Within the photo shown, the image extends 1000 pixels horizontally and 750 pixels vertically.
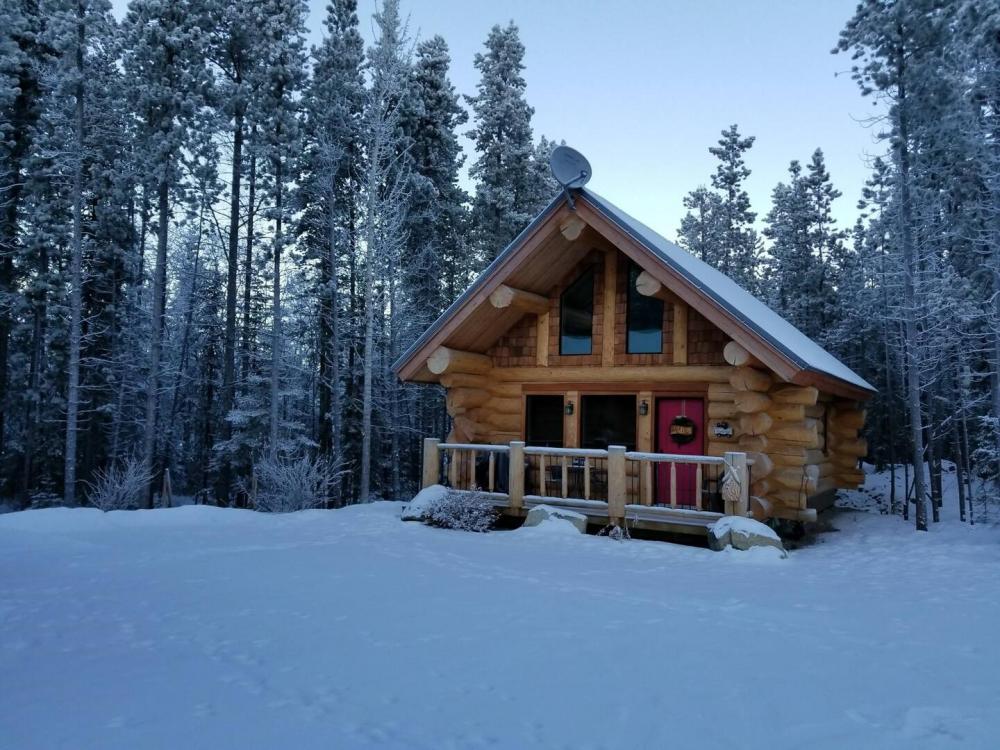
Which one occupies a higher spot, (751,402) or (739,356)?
(739,356)

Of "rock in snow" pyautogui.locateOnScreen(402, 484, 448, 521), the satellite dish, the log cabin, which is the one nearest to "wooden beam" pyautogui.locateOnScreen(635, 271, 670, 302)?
the log cabin

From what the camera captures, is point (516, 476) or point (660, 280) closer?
point (660, 280)

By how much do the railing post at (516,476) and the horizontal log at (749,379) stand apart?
3.78 metres

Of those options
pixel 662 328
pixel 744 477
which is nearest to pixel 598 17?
pixel 662 328

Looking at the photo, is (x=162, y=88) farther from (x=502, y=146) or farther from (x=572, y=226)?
(x=572, y=226)

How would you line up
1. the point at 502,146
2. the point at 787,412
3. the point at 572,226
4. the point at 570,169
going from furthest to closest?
the point at 502,146
the point at 572,226
the point at 570,169
the point at 787,412

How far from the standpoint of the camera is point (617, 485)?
33.3 ft

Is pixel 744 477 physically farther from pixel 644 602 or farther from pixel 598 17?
pixel 598 17

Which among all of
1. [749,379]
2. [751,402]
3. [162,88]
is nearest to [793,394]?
[751,402]

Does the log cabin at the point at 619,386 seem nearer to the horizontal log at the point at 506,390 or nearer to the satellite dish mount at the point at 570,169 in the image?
the horizontal log at the point at 506,390

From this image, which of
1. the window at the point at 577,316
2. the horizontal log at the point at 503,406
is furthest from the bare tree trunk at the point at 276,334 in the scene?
the window at the point at 577,316

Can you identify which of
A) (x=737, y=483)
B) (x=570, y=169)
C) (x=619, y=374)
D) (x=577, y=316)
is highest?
(x=570, y=169)

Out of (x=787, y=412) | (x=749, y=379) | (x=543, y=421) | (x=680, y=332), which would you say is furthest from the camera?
(x=543, y=421)

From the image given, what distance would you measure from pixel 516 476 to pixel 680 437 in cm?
332
